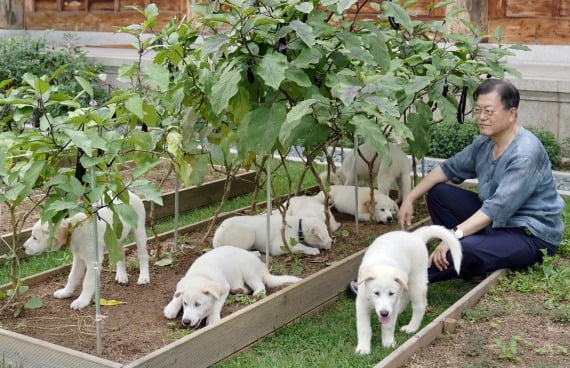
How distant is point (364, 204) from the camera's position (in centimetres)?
653

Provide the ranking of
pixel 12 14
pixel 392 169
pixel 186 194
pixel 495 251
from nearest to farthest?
pixel 495 251
pixel 392 169
pixel 186 194
pixel 12 14

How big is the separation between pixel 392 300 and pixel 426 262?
1.88 feet

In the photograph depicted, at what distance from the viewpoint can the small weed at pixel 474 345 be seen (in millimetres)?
4051

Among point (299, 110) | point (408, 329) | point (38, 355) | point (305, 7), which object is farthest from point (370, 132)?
point (38, 355)

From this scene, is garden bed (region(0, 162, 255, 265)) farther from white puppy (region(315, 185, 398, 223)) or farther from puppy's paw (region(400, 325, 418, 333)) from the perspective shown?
puppy's paw (region(400, 325, 418, 333))

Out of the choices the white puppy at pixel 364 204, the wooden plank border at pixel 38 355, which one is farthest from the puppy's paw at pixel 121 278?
the white puppy at pixel 364 204

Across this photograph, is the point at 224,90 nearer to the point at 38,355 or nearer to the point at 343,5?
the point at 343,5

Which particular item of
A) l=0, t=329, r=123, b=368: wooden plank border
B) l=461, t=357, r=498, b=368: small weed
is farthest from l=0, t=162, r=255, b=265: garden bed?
l=461, t=357, r=498, b=368: small weed

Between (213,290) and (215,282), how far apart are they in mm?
128

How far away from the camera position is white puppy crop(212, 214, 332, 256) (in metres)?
5.59

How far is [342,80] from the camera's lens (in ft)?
15.0

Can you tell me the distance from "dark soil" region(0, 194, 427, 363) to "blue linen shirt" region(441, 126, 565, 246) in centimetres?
110

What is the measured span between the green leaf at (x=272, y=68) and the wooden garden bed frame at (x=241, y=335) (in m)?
1.22

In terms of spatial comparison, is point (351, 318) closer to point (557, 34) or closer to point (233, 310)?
point (233, 310)
